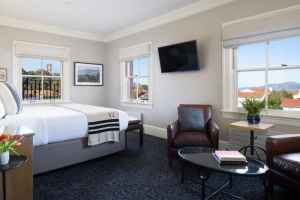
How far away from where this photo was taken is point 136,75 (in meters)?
5.39

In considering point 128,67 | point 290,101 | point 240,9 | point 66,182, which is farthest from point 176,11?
point 66,182

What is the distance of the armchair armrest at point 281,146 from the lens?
212cm

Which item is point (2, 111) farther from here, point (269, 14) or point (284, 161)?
point (269, 14)

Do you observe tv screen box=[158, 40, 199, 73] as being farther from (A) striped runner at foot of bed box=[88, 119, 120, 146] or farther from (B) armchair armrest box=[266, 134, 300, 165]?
(B) armchair armrest box=[266, 134, 300, 165]

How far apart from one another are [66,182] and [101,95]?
12.5 ft

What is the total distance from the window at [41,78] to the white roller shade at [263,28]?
408 centimetres

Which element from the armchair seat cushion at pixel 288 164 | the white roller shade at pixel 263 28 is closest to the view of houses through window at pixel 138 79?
the white roller shade at pixel 263 28

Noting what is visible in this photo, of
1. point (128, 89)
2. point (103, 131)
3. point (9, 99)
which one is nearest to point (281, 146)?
point (103, 131)

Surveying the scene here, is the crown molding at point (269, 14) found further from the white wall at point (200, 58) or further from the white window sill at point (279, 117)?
the white window sill at point (279, 117)

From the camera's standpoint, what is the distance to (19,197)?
6.04 feet

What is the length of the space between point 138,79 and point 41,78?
2339mm

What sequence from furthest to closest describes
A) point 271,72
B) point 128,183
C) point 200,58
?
point 200,58 < point 271,72 < point 128,183

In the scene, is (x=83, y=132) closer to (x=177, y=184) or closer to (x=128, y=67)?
(x=177, y=184)

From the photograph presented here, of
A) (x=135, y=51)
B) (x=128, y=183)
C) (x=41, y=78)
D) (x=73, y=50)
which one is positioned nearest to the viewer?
(x=128, y=183)
